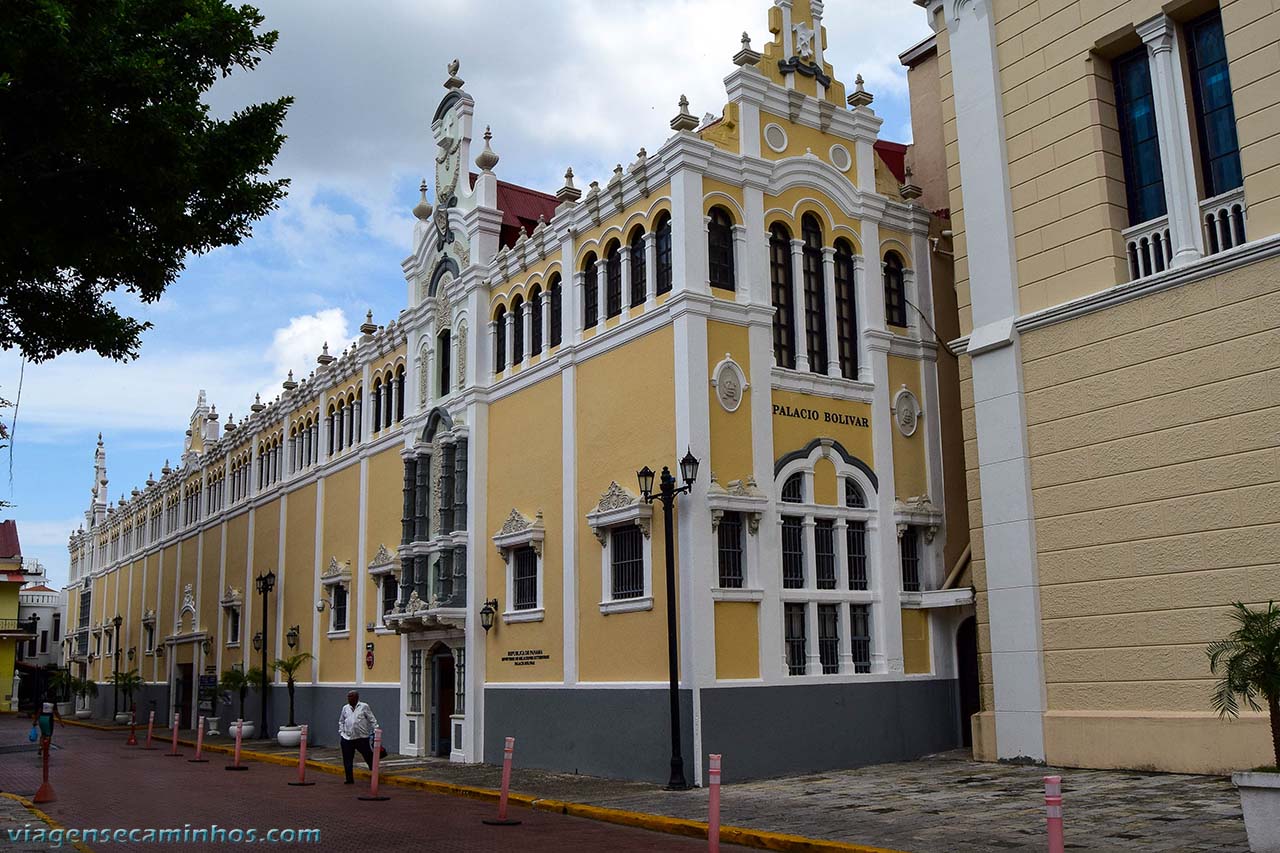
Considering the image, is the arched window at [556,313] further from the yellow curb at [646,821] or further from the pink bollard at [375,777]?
the yellow curb at [646,821]

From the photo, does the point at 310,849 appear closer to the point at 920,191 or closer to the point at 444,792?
the point at 444,792

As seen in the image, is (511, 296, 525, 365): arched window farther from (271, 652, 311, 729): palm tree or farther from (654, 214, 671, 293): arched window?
(271, 652, 311, 729): palm tree

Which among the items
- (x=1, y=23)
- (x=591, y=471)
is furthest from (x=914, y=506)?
(x=1, y=23)

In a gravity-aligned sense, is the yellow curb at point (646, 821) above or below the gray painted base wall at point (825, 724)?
below

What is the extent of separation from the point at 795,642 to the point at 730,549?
199cm

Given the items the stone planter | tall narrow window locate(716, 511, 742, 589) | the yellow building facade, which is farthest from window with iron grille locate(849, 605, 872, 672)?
the stone planter

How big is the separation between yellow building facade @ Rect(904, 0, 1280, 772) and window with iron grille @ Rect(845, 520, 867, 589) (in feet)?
8.26

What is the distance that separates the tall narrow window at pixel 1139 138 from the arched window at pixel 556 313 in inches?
413

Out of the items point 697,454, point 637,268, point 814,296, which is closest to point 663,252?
point 637,268

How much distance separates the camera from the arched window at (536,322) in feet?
76.5

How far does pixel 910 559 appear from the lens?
21.2 metres

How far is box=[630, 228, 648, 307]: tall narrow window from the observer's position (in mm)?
20281

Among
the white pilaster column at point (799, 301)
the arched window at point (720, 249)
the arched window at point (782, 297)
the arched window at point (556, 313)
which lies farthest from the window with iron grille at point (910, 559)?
the arched window at point (556, 313)

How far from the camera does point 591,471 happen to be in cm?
2067
